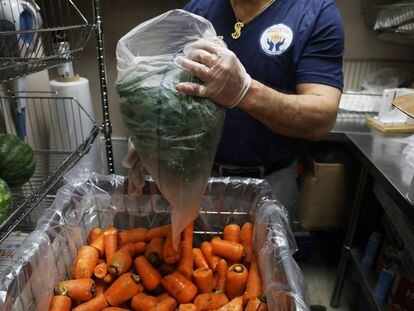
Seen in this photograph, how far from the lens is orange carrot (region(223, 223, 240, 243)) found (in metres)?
0.87

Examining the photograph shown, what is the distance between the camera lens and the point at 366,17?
175 cm

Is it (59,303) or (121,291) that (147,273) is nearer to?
(121,291)

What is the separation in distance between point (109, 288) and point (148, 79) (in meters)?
0.49

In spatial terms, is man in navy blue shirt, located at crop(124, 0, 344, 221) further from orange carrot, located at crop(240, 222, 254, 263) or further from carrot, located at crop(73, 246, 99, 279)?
carrot, located at crop(73, 246, 99, 279)

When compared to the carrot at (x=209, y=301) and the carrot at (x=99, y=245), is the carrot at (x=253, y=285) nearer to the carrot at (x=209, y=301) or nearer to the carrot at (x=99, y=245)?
the carrot at (x=209, y=301)

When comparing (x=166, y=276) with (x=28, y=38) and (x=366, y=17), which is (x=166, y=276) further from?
(x=366, y=17)

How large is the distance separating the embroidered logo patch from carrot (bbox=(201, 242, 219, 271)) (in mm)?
544

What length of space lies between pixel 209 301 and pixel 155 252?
0.56 feet

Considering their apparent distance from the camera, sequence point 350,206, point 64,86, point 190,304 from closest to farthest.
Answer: point 190,304
point 64,86
point 350,206

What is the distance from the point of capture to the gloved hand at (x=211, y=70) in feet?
1.92

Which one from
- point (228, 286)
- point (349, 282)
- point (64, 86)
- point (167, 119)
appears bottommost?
point (349, 282)

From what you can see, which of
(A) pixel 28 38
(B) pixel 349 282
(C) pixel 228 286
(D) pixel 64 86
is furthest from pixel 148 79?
(B) pixel 349 282

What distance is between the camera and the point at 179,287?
0.78m

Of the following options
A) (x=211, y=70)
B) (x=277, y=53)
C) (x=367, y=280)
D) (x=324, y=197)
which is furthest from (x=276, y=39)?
(x=367, y=280)
